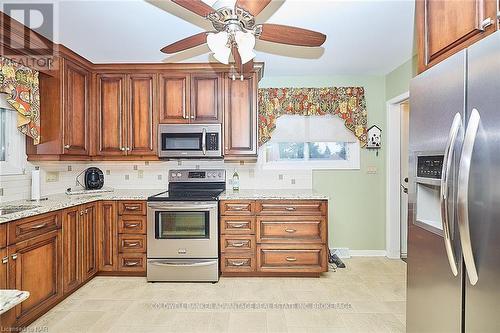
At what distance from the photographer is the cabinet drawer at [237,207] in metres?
3.27

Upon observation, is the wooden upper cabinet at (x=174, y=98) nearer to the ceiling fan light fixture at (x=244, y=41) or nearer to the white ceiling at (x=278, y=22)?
the white ceiling at (x=278, y=22)

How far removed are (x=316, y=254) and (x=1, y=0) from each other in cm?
338

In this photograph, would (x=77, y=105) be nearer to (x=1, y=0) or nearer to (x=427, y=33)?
(x=1, y=0)

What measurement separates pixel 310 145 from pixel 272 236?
1408 millimetres

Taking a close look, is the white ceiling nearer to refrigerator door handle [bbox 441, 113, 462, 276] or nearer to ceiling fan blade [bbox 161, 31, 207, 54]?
ceiling fan blade [bbox 161, 31, 207, 54]

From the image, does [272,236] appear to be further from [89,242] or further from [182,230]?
[89,242]

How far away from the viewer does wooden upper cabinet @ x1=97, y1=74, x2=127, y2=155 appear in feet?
11.8

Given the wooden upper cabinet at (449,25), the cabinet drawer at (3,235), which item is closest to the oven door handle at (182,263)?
the cabinet drawer at (3,235)

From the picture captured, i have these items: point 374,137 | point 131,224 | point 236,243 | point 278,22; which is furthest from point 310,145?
point 131,224

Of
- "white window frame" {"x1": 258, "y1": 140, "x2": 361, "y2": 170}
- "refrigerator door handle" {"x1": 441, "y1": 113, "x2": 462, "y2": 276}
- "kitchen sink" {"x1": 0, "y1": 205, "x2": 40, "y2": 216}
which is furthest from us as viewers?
"white window frame" {"x1": 258, "y1": 140, "x2": 361, "y2": 170}

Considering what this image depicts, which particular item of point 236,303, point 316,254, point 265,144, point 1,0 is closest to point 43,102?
point 1,0

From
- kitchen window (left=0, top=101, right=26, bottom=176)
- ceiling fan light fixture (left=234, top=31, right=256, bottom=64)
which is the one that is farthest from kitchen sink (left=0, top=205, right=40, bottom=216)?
ceiling fan light fixture (left=234, top=31, right=256, bottom=64)

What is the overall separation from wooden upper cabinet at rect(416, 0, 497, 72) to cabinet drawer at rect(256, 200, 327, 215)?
1.78 meters

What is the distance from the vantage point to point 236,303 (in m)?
2.74
